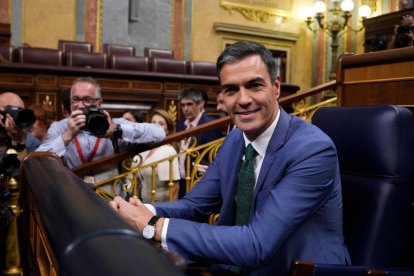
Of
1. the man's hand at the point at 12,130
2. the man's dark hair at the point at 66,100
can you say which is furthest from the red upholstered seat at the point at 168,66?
the man's hand at the point at 12,130

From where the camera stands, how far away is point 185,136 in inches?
101

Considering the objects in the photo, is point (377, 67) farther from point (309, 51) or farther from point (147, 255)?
point (309, 51)

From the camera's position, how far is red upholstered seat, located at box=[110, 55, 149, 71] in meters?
6.31

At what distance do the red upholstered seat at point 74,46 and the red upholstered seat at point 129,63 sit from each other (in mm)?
850

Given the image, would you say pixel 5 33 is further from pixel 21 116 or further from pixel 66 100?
pixel 21 116

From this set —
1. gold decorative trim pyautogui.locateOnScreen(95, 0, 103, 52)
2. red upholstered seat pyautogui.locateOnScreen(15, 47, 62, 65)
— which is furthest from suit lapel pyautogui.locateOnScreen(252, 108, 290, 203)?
gold decorative trim pyautogui.locateOnScreen(95, 0, 103, 52)

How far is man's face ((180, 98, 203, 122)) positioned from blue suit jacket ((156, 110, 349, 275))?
6.53 ft

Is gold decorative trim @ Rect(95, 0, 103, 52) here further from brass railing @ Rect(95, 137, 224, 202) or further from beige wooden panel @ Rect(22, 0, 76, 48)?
brass railing @ Rect(95, 137, 224, 202)

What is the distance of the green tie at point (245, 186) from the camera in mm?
1400

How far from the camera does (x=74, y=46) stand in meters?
6.98

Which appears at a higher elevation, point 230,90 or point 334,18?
point 334,18

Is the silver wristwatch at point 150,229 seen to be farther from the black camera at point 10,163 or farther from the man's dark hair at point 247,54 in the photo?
the black camera at point 10,163

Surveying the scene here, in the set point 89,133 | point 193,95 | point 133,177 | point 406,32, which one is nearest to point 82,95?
point 89,133

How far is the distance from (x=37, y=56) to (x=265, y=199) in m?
5.26
